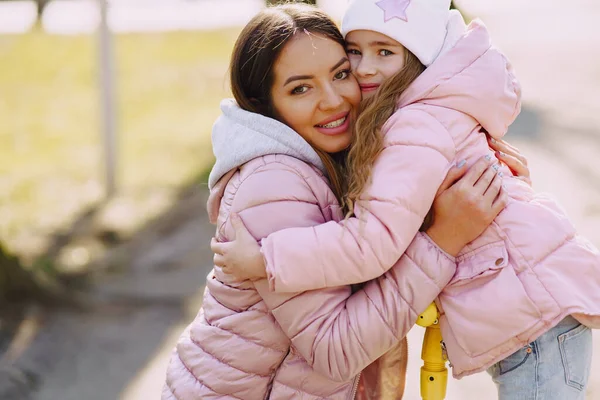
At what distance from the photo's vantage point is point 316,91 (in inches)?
87.3

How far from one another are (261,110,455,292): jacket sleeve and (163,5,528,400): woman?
8 centimetres

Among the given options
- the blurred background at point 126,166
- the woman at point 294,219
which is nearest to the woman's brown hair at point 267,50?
the woman at point 294,219

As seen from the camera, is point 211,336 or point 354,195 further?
point 211,336

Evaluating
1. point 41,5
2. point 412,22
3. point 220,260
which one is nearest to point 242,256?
point 220,260

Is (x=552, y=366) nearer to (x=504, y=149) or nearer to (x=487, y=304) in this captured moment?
(x=487, y=304)

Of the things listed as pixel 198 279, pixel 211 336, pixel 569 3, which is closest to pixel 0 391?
pixel 198 279

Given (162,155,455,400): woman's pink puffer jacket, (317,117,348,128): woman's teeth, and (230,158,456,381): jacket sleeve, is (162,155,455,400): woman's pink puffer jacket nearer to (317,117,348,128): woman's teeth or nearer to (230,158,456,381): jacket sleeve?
(230,158,456,381): jacket sleeve

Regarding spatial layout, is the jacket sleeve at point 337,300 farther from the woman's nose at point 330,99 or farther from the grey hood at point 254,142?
the woman's nose at point 330,99

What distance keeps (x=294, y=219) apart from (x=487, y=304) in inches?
20.6

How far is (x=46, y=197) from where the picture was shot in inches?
269

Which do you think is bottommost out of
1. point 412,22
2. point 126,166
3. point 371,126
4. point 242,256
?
point 126,166

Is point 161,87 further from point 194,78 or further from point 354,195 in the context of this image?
point 354,195

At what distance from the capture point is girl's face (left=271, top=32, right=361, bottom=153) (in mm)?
2193

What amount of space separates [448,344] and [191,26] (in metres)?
10.9
